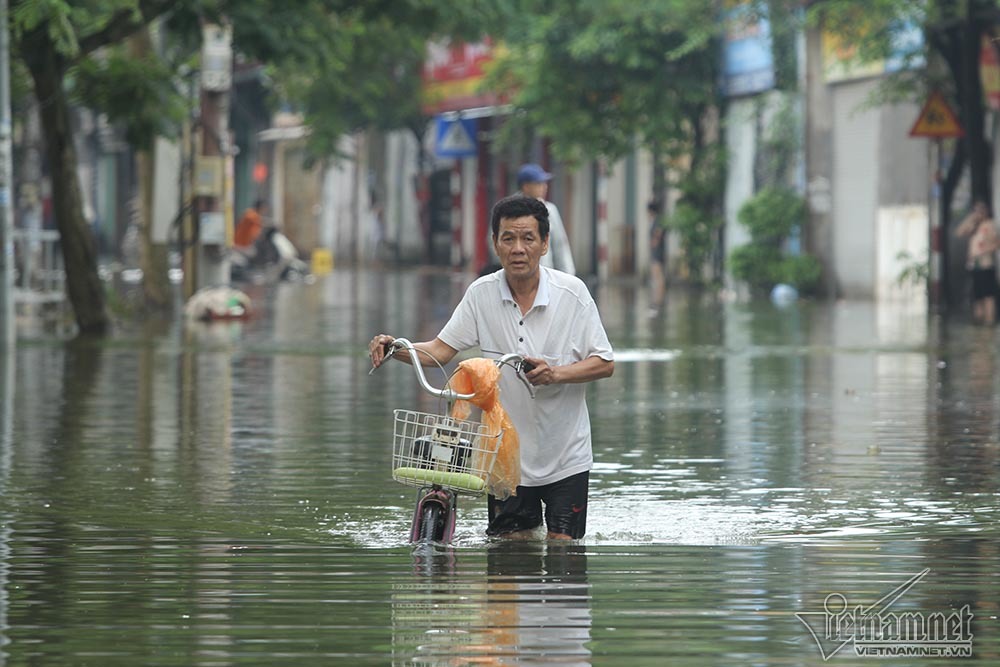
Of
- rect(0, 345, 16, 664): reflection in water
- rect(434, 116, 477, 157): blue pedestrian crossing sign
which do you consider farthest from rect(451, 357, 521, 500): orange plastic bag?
rect(434, 116, 477, 157): blue pedestrian crossing sign

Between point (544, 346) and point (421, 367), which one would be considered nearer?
point (421, 367)

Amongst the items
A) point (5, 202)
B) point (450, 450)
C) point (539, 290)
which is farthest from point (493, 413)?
point (5, 202)

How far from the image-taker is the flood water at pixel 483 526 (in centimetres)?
704

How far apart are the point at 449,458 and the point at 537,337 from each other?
643 millimetres

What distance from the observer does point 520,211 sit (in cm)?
837

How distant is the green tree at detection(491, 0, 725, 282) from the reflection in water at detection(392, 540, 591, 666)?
30.7 meters

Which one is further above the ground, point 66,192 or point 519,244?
point 66,192

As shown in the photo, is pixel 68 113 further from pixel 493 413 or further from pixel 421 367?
pixel 421 367

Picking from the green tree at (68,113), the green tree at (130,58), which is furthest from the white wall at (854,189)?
the green tree at (68,113)

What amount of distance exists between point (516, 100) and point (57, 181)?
775 inches

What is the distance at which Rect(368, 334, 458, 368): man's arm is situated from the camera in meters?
8.09

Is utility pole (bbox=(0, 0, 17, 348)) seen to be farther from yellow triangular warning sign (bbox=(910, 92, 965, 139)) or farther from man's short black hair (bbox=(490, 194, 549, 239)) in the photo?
man's short black hair (bbox=(490, 194, 549, 239))

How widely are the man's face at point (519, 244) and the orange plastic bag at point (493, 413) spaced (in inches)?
13.4

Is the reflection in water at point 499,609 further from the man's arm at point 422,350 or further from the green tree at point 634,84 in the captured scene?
the green tree at point 634,84
